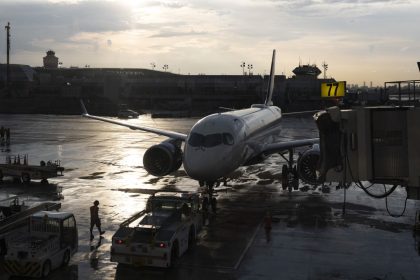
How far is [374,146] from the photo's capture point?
10867mm

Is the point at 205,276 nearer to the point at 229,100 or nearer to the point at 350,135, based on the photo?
the point at 350,135

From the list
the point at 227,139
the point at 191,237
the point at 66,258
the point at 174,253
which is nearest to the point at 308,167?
the point at 227,139

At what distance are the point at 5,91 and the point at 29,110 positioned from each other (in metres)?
23.6

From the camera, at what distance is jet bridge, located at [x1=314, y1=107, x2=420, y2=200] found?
10.6 metres

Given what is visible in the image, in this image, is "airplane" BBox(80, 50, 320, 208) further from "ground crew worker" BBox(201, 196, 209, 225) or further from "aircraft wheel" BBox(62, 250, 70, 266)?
"aircraft wheel" BBox(62, 250, 70, 266)

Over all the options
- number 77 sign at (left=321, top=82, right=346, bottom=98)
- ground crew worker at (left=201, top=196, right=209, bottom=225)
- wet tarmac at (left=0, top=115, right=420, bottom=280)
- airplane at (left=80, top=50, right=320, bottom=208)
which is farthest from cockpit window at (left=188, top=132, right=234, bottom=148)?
number 77 sign at (left=321, top=82, right=346, bottom=98)

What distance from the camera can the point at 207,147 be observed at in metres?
24.1

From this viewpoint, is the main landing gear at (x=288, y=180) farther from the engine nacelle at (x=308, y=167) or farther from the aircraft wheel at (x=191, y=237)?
the aircraft wheel at (x=191, y=237)

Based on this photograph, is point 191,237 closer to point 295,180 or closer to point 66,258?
point 66,258

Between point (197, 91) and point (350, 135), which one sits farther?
point (197, 91)

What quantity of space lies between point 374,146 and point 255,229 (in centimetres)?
1203

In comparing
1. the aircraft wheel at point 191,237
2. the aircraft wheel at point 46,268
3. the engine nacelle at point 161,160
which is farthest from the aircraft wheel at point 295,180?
Result: the aircraft wheel at point 46,268

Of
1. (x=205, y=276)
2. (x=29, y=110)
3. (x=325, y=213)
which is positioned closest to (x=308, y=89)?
(x=29, y=110)

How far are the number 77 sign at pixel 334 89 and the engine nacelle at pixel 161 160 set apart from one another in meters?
15.6
